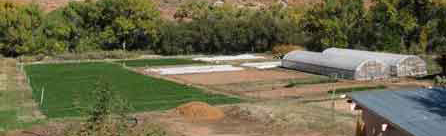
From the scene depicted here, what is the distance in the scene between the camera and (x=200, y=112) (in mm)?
21203

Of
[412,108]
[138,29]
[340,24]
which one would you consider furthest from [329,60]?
[412,108]

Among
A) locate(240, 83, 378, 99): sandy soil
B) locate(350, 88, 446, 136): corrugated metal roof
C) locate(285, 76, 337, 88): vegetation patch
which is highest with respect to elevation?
locate(350, 88, 446, 136): corrugated metal roof

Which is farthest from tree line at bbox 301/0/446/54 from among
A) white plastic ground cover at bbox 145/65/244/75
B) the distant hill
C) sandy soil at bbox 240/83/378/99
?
the distant hill

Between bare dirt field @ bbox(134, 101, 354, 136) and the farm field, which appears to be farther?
the farm field

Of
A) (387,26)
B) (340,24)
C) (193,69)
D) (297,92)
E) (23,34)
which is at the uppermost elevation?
(340,24)

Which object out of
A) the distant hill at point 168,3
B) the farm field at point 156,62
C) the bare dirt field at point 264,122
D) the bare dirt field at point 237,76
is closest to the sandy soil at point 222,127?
the bare dirt field at point 264,122

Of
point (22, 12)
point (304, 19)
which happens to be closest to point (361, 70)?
point (304, 19)

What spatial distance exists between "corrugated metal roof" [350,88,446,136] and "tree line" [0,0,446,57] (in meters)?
35.0

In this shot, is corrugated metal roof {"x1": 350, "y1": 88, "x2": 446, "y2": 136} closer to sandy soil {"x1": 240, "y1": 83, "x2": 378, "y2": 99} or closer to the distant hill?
sandy soil {"x1": 240, "y1": 83, "x2": 378, "y2": 99}

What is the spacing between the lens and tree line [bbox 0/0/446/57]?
144 ft

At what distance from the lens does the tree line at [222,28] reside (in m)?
43.8

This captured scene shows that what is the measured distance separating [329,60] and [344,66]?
5.71ft

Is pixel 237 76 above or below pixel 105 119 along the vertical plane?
below

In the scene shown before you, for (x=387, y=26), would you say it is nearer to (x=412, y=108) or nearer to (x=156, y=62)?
(x=156, y=62)
